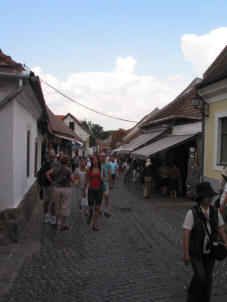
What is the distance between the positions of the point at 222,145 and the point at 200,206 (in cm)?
737

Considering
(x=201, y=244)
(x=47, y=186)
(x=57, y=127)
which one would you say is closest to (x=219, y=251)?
(x=201, y=244)

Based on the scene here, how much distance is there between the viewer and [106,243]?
6.13m

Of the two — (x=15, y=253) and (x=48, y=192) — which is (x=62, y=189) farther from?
(x=15, y=253)

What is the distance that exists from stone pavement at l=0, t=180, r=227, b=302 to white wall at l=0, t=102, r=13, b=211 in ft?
3.03

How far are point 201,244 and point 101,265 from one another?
2.09 meters

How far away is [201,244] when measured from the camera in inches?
132

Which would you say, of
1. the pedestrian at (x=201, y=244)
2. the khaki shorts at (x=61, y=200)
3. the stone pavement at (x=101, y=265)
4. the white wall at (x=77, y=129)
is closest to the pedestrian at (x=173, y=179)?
the stone pavement at (x=101, y=265)

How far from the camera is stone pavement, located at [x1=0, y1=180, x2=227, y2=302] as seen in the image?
3.93 metres

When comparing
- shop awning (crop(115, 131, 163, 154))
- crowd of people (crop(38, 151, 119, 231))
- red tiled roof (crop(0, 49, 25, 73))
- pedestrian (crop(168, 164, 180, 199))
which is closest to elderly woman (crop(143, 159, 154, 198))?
pedestrian (crop(168, 164, 180, 199))

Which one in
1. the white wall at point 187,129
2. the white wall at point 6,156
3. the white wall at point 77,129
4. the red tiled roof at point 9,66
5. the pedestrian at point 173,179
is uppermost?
the white wall at point 77,129

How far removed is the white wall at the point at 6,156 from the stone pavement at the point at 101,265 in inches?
36.4

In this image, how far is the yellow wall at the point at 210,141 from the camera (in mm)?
10438

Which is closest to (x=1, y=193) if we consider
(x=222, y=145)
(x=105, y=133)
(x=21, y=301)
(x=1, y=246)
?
(x=1, y=246)

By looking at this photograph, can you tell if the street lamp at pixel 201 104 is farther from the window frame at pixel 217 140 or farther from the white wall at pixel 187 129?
the white wall at pixel 187 129
